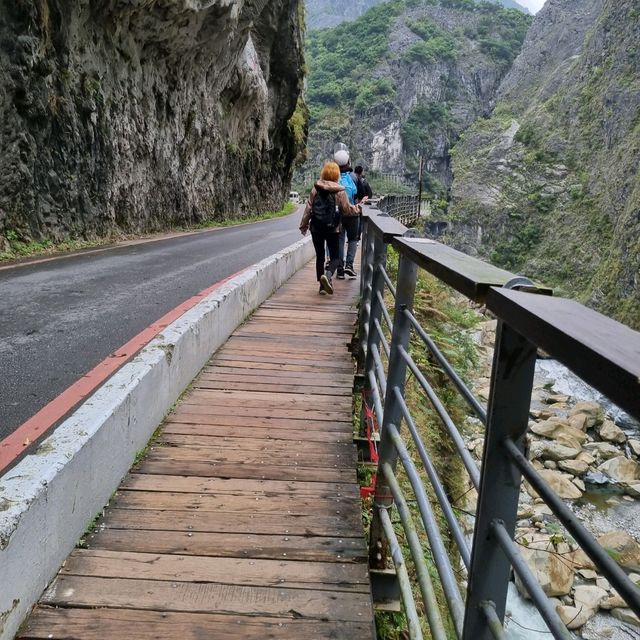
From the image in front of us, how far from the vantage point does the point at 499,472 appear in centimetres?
131

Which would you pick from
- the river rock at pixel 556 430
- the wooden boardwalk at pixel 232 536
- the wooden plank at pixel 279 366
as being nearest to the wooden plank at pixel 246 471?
the wooden boardwalk at pixel 232 536

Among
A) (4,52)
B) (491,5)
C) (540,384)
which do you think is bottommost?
(540,384)

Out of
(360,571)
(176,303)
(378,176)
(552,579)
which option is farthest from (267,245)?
(378,176)

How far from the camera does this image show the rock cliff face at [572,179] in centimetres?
4128

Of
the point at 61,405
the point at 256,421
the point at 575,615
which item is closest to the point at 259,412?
the point at 256,421

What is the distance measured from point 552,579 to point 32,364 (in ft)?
24.2

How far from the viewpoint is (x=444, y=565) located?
6.16ft

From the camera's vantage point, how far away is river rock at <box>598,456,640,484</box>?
13266 millimetres

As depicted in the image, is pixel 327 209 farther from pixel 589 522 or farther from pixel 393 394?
pixel 589 522

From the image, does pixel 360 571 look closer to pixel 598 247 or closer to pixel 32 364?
pixel 32 364

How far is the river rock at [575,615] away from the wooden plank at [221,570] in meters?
6.90

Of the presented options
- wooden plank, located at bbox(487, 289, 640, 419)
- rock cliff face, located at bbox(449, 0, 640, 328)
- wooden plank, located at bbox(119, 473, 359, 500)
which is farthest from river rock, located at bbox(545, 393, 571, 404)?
wooden plank, located at bbox(487, 289, 640, 419)

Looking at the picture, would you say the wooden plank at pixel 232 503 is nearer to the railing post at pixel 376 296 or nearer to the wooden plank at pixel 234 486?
the wooden plank at pixel 234 486

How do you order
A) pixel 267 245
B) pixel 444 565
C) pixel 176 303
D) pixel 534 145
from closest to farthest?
pixel 444 565, pixel 176 303, pixel 267 245, pixel 534 145
